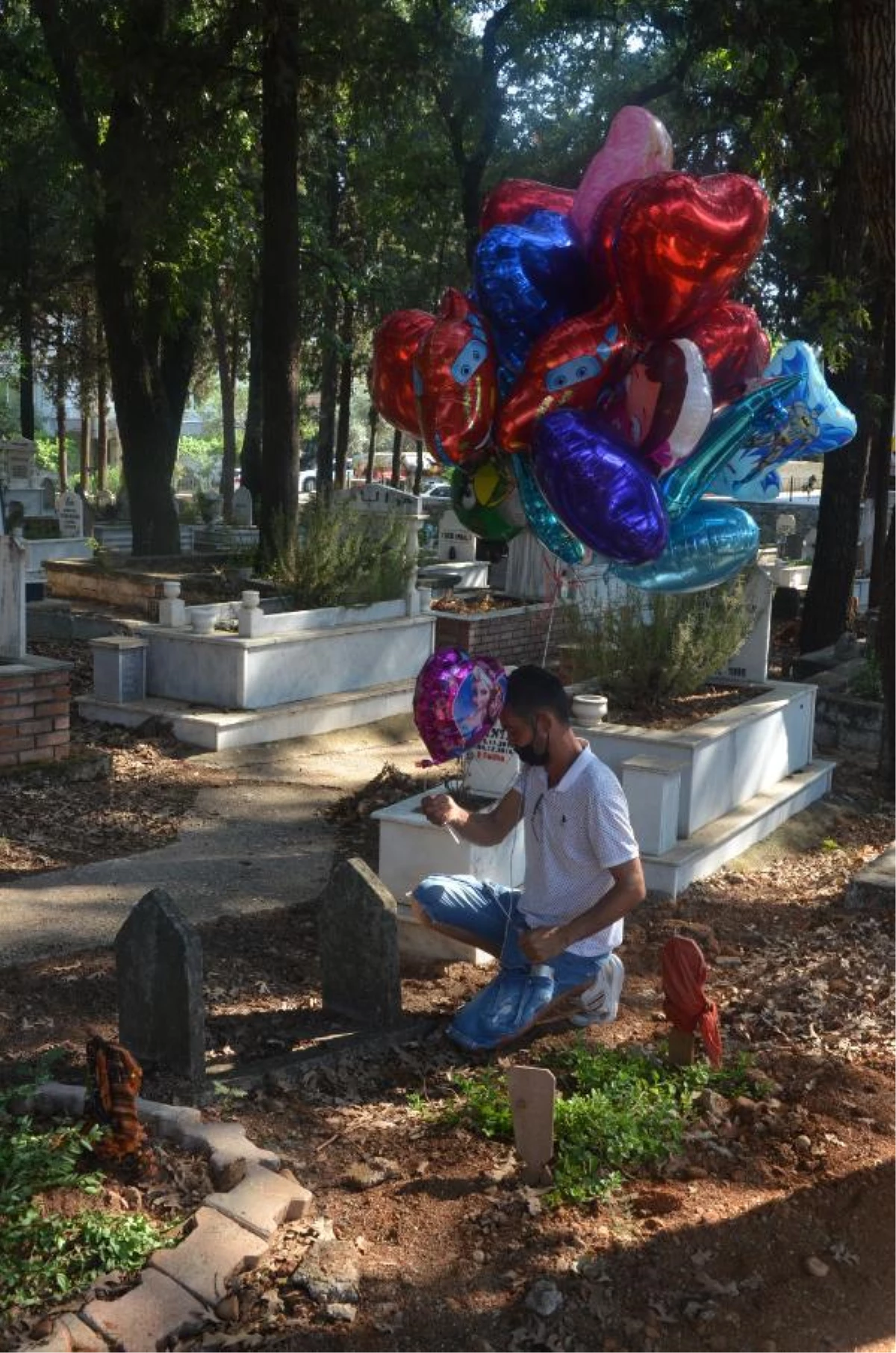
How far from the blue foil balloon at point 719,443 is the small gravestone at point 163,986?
2.69 meters

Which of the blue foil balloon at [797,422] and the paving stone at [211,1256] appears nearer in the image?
the paving stone at [211,1256]

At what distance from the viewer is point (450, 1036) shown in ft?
17.0

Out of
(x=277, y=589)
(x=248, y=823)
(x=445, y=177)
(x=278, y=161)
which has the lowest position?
(x=248, y=823)

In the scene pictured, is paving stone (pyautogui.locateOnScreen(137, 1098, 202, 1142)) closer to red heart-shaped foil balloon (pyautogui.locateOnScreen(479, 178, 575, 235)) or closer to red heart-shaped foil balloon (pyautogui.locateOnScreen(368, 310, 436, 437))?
red heart-shaped foil balloon (pyautogui.locateOnScreen(368, 310, 436, 437))

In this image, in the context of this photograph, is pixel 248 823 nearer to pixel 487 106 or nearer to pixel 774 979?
pixel 774 979

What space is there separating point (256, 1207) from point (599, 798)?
72.0 inches

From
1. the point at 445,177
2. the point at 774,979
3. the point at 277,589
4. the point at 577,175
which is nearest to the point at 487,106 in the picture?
the point at 577,175

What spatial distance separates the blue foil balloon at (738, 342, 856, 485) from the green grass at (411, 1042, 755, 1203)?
2656 mm

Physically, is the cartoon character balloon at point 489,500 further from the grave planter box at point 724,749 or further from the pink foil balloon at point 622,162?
the grave planter box at point 724,749

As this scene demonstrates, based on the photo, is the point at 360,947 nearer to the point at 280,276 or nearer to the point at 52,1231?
the point at 52,1231

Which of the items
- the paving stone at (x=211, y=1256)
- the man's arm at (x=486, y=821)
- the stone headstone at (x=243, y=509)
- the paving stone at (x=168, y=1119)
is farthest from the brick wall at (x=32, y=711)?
the stone headstone at (x=243, y=509)

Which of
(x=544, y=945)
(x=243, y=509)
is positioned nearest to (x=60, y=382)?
(x=243, y=509)

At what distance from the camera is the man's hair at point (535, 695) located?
4.97 m

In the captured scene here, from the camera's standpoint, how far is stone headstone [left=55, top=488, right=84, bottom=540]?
19.9 m
